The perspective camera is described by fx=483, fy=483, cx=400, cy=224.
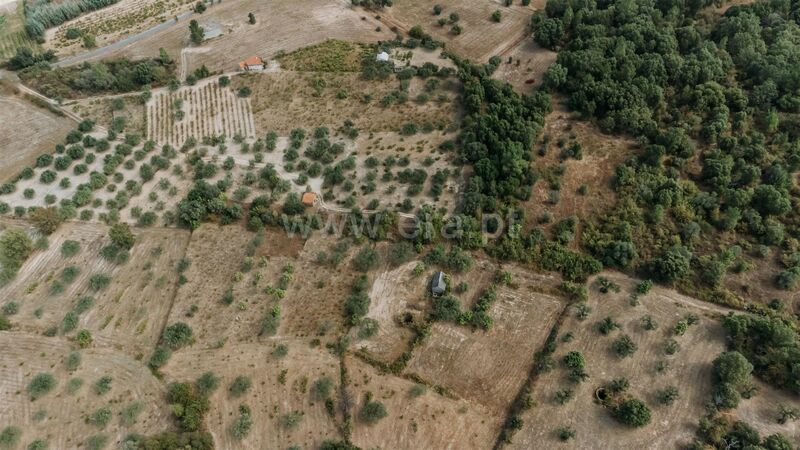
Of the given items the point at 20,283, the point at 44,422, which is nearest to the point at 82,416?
the point at 44,422

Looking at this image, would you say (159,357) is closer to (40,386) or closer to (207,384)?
(207,384)

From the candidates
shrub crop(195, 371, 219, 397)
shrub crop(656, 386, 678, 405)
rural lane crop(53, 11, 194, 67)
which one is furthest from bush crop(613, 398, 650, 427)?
rural lane crop(53, 11, 194, 67)

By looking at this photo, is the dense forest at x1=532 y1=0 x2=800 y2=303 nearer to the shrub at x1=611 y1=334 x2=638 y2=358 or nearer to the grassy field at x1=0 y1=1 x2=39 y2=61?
the shrub at x1=611 y1=334 x2=638 y2=358

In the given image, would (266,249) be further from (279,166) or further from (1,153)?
(1,153)

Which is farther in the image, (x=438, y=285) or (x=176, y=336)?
(x=438, y=285)

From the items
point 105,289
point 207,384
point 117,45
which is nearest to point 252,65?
point 117,45
